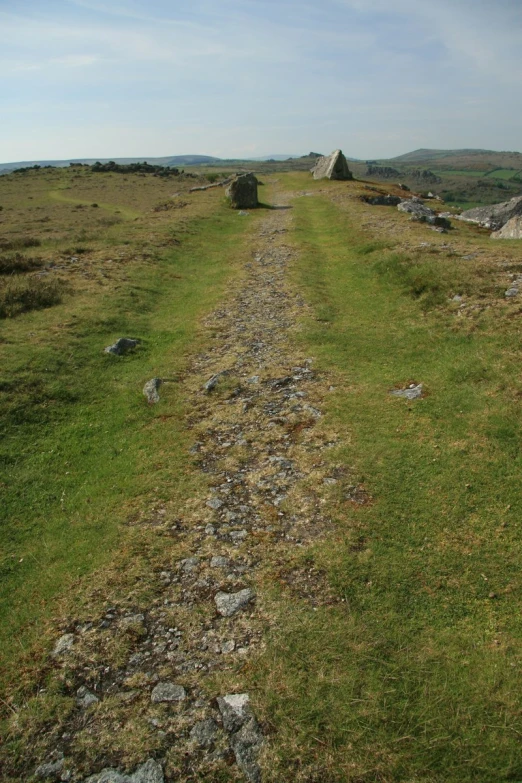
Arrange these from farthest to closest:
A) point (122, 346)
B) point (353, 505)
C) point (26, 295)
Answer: point (26, 295) < point (122, 346) < point (353, 505)

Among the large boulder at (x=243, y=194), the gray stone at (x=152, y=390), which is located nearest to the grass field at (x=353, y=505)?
the gray stone at (x=152, y=390)

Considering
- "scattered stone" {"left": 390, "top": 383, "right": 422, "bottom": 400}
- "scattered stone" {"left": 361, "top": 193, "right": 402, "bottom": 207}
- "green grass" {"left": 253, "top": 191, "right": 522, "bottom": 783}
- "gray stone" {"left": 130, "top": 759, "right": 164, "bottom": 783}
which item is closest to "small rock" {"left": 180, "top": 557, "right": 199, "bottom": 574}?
"green grass" {"left": 253, "top": 191, "right": 522, "bottom": 783}

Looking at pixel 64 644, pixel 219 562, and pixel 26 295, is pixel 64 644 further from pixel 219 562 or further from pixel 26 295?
pixel 26 295

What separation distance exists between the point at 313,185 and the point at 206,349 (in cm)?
4972

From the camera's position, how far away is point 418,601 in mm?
6949

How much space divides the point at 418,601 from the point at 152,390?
9.10m

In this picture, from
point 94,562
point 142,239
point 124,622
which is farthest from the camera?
point 142,239

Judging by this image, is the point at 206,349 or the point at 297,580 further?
the point at 206,349

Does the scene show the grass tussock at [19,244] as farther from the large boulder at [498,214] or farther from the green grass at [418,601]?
the large boulder at [498,214]

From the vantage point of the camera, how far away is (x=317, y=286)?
2198cm

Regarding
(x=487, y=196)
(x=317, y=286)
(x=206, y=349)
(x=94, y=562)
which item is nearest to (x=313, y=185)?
(x=317, y=286)

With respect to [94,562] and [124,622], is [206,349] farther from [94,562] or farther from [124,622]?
[124,622]

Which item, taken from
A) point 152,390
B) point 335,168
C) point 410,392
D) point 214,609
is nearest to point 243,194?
point 335,168

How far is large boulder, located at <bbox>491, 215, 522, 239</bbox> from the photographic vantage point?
27469mm
